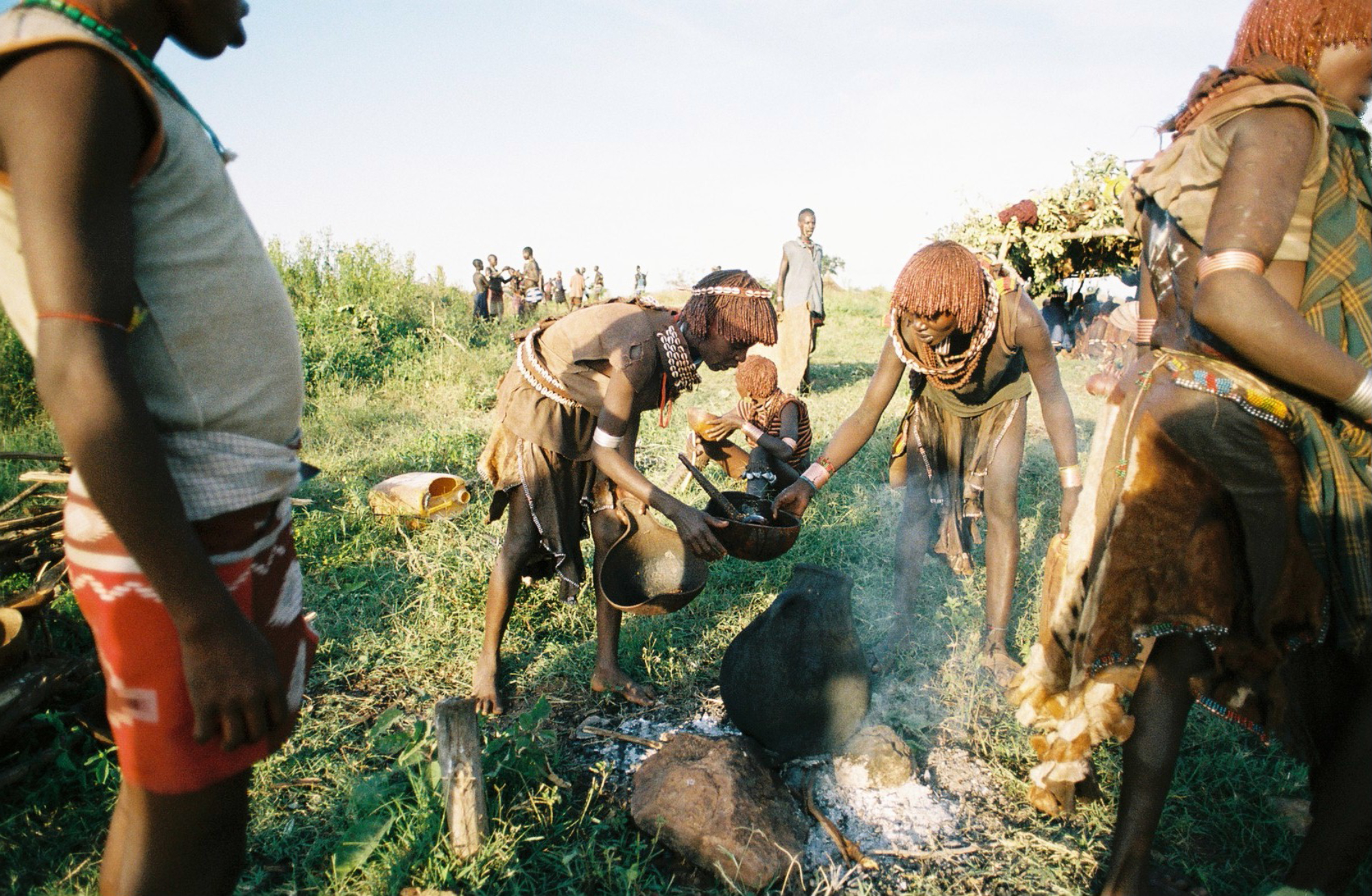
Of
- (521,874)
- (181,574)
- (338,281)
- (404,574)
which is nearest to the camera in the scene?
(181,574)

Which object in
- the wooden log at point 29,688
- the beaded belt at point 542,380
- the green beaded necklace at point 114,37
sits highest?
the green beaded necklace at point 114,37

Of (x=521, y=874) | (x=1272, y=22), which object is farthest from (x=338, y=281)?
(x=1272, y=22)

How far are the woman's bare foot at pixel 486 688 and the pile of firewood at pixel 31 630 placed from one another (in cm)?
137

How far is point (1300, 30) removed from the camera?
1.60 metres

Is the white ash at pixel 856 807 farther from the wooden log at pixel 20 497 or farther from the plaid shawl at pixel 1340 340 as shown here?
the wooden log at pixel 20 497

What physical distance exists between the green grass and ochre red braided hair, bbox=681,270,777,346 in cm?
145

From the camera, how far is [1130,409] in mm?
1812

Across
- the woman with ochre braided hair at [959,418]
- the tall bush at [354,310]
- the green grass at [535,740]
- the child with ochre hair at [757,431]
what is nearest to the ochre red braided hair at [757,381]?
the child with ochre hair at [757,431]

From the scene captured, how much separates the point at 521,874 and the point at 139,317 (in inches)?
70.8

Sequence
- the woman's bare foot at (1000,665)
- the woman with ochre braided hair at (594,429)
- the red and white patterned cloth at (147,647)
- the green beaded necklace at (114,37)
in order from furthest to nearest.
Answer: the woman's bare foot at (1000,665), the woman with ochre braided hair at (594,429), the red and white patterned cloth at (147,647), the green beaded necklace at (114,37)

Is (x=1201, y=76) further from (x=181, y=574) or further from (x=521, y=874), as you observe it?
(x=521, y=874)

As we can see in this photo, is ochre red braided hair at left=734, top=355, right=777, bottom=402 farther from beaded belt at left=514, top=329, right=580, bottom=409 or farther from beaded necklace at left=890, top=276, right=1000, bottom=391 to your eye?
beaded belt at left=514, top=329, right=580, bottom=409

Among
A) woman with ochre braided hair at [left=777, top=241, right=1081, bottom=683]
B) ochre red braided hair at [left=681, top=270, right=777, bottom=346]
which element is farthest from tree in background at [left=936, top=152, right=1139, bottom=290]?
ochre red braided hair at [left=681, top=270, right=777, bottom=346]

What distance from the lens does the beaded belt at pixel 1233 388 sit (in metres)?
1.58
